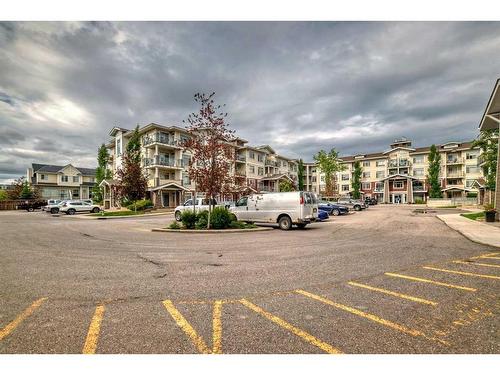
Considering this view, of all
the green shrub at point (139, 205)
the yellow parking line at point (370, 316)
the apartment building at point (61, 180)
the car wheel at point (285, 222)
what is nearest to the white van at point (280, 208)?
the car wheel at point (285, 222)

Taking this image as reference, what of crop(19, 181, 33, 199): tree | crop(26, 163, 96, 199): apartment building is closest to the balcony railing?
crop(26, 163, 96, 199): apartment building

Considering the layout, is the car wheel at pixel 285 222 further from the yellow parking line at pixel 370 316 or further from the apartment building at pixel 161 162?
the apartment building at pixel 161 162

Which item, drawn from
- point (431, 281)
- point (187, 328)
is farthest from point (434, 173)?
point (187, 328)

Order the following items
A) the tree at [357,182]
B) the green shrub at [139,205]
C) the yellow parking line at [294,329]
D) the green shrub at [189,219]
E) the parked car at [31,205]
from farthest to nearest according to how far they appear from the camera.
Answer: the tree at [357,182]
the parked car at [31,205]
the green shrub at [139,205]
the green shrub at [189,219]
the yellow parking line at [294,329]

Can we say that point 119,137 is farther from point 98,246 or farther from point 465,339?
point 465,339

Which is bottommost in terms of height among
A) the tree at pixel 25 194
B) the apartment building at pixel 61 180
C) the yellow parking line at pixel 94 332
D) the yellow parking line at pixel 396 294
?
the yellow parking line at pixel 396 294

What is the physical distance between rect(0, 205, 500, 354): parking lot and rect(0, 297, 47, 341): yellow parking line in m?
0.01

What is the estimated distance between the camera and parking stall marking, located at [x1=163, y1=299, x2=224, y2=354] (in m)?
2.79

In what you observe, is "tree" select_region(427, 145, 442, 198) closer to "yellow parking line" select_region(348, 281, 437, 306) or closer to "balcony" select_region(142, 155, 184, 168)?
"balcony" select_region(142, 155, 184, 168)

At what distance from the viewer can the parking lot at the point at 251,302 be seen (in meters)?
2.91

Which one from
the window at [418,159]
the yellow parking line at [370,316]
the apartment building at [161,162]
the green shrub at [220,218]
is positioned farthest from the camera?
the window at [418,159]

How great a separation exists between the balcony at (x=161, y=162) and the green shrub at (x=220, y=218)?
26.0m

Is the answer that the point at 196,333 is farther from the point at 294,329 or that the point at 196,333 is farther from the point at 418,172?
the point at 418,172

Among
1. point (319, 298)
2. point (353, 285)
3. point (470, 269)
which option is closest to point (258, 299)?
point (319, 298)
